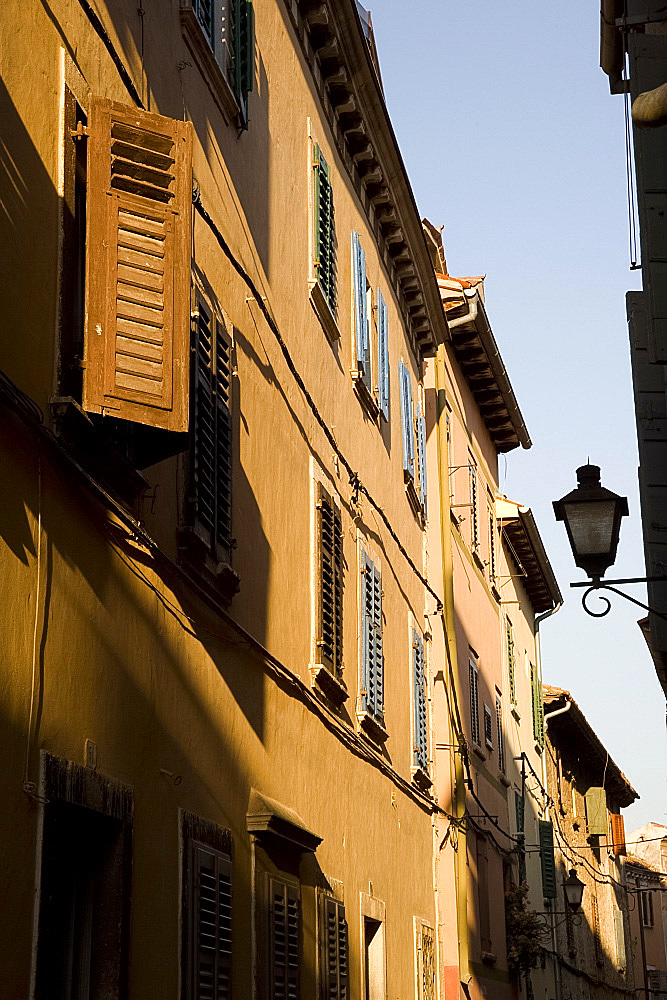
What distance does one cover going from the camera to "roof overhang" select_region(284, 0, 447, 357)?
1308cm

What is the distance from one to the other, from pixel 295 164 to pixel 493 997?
40.9ft

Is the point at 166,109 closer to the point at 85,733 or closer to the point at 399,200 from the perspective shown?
the point at 85,733

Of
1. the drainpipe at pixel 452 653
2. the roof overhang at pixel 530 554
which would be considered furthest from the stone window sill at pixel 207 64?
the roof overhang at pixel 530 554

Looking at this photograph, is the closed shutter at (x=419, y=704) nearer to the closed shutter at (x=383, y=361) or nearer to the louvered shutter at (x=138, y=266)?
the closed shutter at (x=383, y=361)

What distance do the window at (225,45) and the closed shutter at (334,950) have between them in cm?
578

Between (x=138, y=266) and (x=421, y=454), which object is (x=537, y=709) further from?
(x=138, y=266)

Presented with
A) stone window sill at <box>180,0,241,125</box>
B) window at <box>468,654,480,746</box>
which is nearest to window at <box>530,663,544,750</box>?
window at <box>468,654,480,746</box>

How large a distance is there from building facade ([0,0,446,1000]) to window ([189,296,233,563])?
25 millimetres

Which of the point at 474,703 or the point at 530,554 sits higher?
the point at 530,554

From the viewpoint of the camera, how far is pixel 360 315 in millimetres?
14172

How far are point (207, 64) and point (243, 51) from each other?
3.54 feet

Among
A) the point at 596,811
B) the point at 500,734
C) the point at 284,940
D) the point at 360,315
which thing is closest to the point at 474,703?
the point at 500,734

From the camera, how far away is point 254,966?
8883 millimetres

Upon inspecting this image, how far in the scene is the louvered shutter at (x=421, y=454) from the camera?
57.5ft
